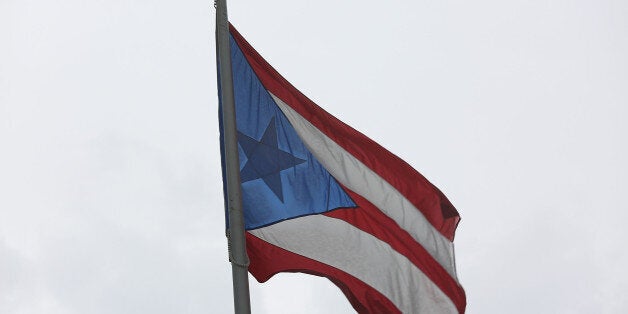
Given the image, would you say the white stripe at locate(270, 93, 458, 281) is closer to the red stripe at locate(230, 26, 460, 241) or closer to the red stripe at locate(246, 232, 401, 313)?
the red stripe at locate(230, 26, 460, 241)

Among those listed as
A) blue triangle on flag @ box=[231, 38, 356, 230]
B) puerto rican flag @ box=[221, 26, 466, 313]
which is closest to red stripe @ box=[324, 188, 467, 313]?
puerto rican flag @ box=[221, 26, 466, 313]

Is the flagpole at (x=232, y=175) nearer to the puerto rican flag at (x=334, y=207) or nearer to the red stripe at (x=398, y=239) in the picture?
the puerto rican flag at (x=334, y=207)

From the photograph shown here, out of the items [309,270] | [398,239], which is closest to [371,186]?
[398,239]

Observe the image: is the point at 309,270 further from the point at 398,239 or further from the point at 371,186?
the point at 371,186

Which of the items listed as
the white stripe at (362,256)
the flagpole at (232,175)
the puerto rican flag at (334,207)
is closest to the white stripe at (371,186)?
the puerto rican flag at (334,207)

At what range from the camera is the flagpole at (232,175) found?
8.65m

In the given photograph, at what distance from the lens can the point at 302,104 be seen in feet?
35.6

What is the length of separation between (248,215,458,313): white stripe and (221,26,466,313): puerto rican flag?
0.04 ft

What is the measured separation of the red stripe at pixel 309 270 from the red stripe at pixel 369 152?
1522 mm

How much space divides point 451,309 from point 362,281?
1400 mm

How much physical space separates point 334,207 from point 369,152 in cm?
104

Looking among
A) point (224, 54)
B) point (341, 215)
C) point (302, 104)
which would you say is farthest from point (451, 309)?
point (224, 54)

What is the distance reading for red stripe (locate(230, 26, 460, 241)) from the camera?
10609 millimetres

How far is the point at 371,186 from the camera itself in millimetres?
11227
